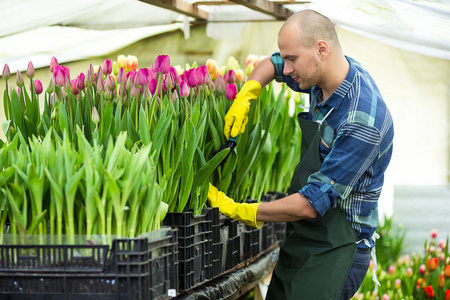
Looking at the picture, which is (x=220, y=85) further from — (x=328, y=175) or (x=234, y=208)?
(x=328, y=175)

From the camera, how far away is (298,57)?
6.42ft

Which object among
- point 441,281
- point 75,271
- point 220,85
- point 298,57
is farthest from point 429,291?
point 75,271

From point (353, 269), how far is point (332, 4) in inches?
67.4

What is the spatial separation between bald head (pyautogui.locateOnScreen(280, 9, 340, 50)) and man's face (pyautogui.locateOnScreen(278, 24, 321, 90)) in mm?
10

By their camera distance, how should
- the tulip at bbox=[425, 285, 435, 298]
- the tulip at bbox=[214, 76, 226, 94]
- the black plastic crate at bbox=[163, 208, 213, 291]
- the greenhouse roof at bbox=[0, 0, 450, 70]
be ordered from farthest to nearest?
1. the tulip at bbox=[425, 285, 435, 298]
2. the greenhouse roof at bbox=[0, 0, 450, 70]
3. the tulip at bbox=[214, 76, 226, 94]
4. the black plastic crate at bbox=[163, 208, 213, 291]

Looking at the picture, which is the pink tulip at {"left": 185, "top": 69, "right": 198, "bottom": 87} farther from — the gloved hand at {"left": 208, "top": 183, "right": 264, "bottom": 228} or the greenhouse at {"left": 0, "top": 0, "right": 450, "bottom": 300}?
the gloved hand at {"left": 208, "top": 183, "right": 264, "bottom": 228}

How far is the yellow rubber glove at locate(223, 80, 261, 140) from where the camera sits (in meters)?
2.29

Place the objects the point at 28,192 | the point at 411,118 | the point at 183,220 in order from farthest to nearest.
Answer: the point at 411,118, the point at 183,220, the point at 28,192

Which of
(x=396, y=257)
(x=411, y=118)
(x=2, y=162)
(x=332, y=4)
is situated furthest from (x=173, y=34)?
(x=2, y=162)

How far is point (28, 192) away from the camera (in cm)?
152

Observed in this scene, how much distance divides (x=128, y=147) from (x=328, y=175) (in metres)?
0.63

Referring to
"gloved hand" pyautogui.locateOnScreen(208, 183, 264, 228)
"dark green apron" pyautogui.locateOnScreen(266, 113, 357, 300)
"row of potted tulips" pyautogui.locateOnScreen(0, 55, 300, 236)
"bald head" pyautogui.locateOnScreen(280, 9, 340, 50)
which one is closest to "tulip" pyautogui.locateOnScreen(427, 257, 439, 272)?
"row of potted tulips" pyautogui.locateOnScreen(0, 55, 300, 236)

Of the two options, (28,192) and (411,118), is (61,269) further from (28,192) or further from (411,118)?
(411,118)

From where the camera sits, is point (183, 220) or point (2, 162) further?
point (183, 220)
